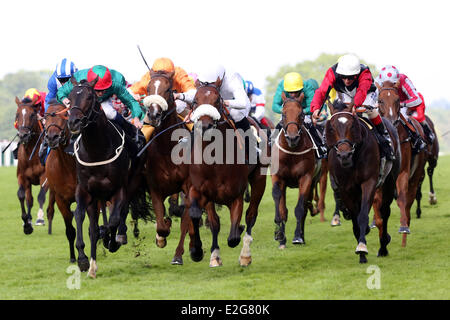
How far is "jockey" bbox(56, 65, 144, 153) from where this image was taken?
9.03 meters

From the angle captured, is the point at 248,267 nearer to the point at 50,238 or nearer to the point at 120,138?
the point at 120,138

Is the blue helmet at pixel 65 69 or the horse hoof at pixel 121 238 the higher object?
the blue helmet at pixel 65 69

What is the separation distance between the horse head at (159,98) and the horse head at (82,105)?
55 cm

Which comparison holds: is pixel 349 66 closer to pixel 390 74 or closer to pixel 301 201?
pixel 301 201

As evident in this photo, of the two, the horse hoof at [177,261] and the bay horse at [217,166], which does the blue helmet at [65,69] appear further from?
the horse hoof at [177,261]

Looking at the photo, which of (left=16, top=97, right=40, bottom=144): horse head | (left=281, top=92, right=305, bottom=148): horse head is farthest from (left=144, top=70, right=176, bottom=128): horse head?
(left=16, top=97, right=40, bottom=144): horse head

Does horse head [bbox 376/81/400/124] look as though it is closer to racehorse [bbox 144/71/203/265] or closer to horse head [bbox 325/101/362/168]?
horse head [bbox 325/101/362/168]

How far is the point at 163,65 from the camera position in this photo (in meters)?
9.23

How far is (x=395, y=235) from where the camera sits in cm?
1212

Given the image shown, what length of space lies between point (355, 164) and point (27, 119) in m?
5.71

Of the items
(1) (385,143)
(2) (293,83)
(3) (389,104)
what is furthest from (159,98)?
(3) (389,104)

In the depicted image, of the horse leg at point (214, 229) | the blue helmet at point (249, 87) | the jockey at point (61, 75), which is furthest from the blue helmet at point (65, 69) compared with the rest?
the blue helmet at point (249, 87)

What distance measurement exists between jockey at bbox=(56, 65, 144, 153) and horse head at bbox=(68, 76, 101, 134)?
0.47 meters

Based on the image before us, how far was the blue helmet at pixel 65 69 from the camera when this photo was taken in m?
10.1
